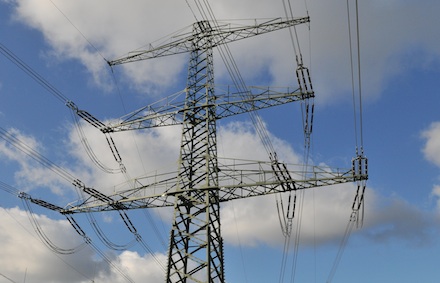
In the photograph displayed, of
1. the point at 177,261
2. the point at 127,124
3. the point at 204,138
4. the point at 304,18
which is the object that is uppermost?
the point at 304,18

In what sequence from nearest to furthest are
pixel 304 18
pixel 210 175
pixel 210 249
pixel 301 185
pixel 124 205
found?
pixel 210 249
pixel 301 185
pixel 210 175
pixel 124 205
pixel 304 18

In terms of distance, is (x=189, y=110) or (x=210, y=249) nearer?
(x=210, y=249)

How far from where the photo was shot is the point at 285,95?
20.7 meters

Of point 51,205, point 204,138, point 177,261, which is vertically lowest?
point 177,261

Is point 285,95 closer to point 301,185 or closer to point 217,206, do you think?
point 301,185

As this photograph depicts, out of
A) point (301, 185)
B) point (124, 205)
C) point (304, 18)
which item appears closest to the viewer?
point (301, 185)

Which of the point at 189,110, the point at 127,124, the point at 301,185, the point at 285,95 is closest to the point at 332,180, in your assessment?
the point at 301,185

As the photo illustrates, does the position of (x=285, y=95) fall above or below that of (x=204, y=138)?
above

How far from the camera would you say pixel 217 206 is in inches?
730

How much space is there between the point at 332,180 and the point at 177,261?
29.6 feet

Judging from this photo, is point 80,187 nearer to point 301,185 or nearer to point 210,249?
point 210,249

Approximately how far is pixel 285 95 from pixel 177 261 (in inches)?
447

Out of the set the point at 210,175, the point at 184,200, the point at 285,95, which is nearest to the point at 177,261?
the point at 184,200

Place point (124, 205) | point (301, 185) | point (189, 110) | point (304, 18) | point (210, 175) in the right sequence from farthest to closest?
point (304, 18), point (189, 110), point (124, 205), point (210, 175), point (301, 185)
